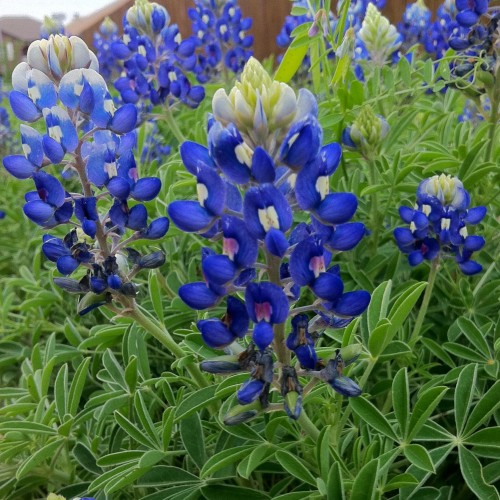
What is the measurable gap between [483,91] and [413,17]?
2333mm

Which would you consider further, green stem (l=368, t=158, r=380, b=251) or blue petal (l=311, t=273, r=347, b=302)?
green stem (l=368, t=158, r=380, b=251)

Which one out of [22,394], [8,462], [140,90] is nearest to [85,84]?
[22,394]

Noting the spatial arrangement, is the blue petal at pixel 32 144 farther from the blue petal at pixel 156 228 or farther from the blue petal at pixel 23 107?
the blue petal at pixel 156 228

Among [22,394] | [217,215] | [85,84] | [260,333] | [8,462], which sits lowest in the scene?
[8,462]

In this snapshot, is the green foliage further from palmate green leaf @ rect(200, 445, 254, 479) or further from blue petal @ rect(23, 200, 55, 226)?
blue petal @ rect(23, 200, 55, 226)

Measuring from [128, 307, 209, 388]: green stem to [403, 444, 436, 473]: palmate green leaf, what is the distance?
0.51m

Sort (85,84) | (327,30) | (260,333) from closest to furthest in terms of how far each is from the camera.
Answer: (260,333) < (85,84) < (327,30)

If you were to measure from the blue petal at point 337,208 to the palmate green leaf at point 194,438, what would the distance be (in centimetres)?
67

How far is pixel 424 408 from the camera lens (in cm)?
124

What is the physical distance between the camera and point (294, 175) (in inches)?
40.7

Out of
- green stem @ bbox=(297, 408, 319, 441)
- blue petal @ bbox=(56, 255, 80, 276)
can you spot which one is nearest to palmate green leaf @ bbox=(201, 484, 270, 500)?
green stem @ bbox=(297, 408, 319, 441)

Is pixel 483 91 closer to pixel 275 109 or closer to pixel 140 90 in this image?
pixel 275 109

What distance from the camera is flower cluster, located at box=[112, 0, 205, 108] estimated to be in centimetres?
278

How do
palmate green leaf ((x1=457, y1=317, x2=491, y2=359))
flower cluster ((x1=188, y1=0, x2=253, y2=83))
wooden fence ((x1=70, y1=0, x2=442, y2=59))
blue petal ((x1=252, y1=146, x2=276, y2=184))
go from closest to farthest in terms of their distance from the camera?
blue petal ((x1=252, y1=146, x2=276, y2=184)), palmate green leaf ((x1=457, y1=317, x2=491, y2=359)), flower cluster ((x1=188, y1=0, x2=253, y2=83)), wooden fence ((x1=70, y1=0, x2=442, y2=59))
